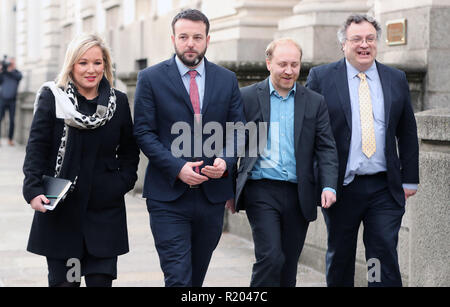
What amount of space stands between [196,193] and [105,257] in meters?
0.58

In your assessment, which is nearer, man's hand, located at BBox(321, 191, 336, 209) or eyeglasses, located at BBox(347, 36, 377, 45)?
man's hand, located at BBox(321, 191, 336, 209)

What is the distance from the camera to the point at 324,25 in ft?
32.5

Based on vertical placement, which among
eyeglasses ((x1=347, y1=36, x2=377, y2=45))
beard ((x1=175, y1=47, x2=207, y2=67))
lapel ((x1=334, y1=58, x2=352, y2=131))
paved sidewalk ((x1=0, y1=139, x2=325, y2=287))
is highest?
eyeglasses ((x1=347, y1=36, x2=377, y2=45))

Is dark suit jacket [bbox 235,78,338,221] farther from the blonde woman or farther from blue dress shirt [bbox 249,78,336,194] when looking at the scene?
the blonde woman

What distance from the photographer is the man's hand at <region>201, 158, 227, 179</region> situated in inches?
182

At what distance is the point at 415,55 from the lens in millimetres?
8133

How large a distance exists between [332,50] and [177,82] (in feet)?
17.9

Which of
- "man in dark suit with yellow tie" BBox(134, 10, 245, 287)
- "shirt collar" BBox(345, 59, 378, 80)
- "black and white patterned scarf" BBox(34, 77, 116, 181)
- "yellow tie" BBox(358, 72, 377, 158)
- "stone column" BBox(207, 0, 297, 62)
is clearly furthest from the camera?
"stone column" BBox(207, 0, 297, 62)

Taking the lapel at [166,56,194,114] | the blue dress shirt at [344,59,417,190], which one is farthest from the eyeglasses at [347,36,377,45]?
the lapel at [166,56,194,114]

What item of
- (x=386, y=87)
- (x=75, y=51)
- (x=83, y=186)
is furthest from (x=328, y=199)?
(x=75, y=51)

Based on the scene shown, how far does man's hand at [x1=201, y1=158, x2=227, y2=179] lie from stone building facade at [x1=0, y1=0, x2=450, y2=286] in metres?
1.52

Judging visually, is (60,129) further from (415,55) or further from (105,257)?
(415,55)

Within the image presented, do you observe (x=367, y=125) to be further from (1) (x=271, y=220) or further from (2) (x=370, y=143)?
(1) (x=271, y=220)
